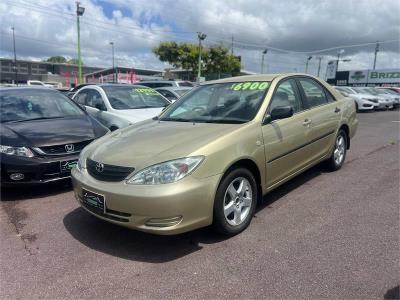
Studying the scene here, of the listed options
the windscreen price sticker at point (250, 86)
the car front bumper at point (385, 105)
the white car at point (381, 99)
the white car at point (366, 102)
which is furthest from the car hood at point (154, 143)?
the white car at point (381, 99)

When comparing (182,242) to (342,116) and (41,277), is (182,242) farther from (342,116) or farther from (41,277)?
(342,116)

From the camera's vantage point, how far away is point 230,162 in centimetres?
338

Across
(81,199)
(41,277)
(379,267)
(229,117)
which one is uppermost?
(229,117)

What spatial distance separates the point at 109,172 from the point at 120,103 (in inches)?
185

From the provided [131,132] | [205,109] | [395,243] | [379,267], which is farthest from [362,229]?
[131,132]

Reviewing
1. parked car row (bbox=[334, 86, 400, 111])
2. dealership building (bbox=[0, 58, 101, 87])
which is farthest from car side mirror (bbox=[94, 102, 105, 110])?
dealership building (bbox=[0, 58, 101, 87])

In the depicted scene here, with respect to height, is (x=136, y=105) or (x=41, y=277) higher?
(x=136, y=105)

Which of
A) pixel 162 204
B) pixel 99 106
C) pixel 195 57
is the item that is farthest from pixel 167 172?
pixel 195 57

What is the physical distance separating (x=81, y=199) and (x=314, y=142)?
3060 mm

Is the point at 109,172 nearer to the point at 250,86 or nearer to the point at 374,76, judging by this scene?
the point at 250,86

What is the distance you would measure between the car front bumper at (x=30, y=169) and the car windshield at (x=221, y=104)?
1.61 m

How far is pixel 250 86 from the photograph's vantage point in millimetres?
4438

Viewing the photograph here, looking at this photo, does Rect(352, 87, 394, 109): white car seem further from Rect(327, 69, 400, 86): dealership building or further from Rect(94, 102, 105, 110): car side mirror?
Rect(327, 69, 400, 86): dealership building

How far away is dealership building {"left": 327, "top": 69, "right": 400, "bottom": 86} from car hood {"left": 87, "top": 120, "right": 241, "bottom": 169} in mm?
46204
